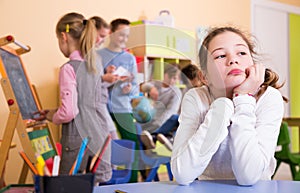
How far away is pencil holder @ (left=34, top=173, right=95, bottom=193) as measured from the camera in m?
0.54

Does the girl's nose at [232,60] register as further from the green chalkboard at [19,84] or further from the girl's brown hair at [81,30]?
the green chalkboard at [19,84]

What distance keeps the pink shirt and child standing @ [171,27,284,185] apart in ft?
3.49

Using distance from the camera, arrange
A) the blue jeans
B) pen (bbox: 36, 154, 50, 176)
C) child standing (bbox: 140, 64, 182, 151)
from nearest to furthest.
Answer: pen (bbox: 36, 154, 50, 176) < child standing (bbox: 140, 64, 182, 151) < the blue jeans

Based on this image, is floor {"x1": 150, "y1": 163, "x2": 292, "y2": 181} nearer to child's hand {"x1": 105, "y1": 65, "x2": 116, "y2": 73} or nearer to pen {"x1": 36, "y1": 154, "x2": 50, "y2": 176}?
child's hand {"x1": 105, "y1": 65, "x2": 116, "y2": 73}

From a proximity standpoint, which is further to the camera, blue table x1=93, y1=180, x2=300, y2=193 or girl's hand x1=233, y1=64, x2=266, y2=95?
girl's hand x1=233, y1=64, x2=266, y2=95

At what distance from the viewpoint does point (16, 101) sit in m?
2.00

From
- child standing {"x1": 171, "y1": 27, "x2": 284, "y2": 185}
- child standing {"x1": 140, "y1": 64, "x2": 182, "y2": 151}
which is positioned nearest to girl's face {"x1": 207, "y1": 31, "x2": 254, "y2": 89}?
child standing {"x1": 171, "y1": 27, "x2": 284, "y2": 185}

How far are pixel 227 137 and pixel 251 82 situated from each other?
14cm

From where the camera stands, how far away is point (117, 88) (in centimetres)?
236

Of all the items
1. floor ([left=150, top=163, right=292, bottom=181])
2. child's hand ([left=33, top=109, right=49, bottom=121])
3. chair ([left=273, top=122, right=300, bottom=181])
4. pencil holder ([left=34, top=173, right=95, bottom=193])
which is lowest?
floor ([left=150, top=163, right=292, bottom=181])

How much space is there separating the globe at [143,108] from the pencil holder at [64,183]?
7.13 ft

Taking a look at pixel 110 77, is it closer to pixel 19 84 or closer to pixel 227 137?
pixel 19 84

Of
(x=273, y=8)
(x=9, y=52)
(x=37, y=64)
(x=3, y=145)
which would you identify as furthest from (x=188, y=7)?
(x=3, y=145)

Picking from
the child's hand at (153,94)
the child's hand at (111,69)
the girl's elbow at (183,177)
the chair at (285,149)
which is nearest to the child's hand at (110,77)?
the child's hand at (111,69)
